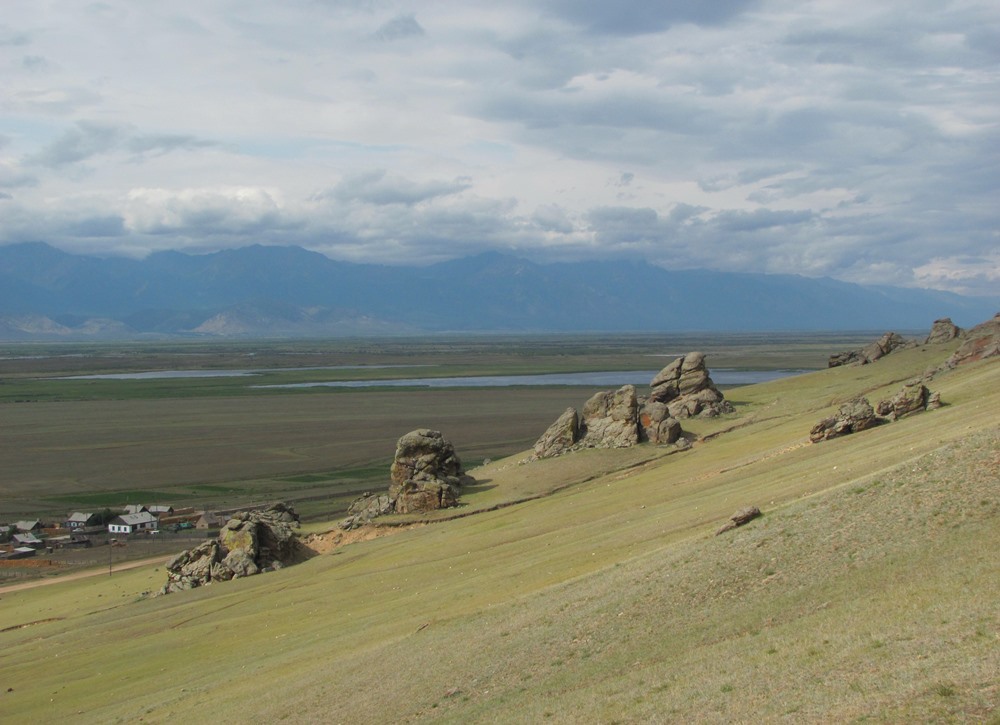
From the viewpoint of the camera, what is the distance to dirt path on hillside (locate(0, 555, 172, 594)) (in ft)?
190

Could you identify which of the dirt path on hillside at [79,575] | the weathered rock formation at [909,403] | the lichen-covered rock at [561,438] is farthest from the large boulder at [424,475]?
the weathered rock formation at [909,403]

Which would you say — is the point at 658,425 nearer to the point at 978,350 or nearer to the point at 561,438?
the point at 561,438

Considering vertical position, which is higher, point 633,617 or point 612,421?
point 612,421

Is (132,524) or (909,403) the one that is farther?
(132,524)

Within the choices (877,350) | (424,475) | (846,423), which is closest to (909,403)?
(846,423)

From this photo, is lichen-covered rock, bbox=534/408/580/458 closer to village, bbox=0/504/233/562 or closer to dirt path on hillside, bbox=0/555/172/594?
village, bbox=0/504/233/562

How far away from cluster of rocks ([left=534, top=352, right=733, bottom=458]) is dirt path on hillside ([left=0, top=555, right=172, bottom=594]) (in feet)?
92.9

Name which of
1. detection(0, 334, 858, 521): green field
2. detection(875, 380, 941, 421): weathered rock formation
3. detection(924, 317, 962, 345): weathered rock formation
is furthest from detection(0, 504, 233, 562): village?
detection(924, 317, 962, 345): weathered rock formation

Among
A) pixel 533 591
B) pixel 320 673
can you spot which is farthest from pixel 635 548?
pixel 320 673

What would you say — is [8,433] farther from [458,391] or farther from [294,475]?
[458,391]

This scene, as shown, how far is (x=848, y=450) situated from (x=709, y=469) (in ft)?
31.4

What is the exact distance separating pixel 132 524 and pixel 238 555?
2787cm

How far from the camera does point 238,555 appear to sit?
156 ft

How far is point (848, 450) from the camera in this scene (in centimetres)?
3656
